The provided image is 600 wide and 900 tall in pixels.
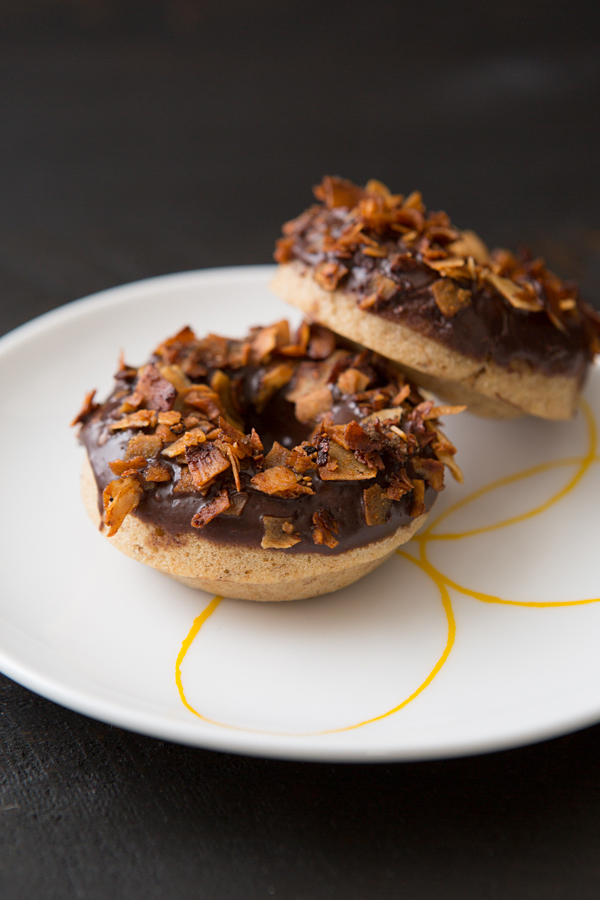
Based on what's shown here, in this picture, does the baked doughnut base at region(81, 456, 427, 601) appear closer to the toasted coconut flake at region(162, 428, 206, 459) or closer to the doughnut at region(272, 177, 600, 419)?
the toasted coconut flake at region(162, 428, 206, 459)

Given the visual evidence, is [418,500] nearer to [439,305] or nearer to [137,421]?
[439,305]

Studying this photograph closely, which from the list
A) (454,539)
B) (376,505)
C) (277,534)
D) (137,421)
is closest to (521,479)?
(454,539)

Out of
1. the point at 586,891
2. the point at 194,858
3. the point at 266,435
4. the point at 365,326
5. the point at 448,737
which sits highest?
the point at 365,326

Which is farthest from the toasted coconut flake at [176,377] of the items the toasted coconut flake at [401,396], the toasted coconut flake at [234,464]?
the toasted coconut flake at [401,396]

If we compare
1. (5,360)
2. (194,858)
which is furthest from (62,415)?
(194,858)

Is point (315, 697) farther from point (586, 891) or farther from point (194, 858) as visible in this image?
point (586, 891)

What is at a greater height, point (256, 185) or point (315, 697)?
point (256, 185)
